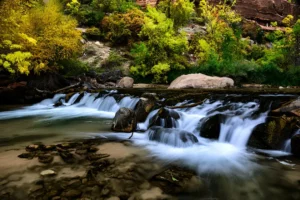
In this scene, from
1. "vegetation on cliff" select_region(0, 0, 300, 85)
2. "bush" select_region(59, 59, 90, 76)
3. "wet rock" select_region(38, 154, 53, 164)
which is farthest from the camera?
"bush" select_region(59, 59, 90, 76)

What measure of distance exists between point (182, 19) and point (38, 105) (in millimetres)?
15738

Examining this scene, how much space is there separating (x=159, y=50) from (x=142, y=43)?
1.94 metres

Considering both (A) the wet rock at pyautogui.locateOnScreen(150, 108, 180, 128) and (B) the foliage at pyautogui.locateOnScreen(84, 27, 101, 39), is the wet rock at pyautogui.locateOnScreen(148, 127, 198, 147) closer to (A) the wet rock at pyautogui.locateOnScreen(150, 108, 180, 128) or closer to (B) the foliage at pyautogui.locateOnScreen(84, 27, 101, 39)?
(A) the wet rock at pyautogui.locateOnScreen(150, 108, 180, 128)

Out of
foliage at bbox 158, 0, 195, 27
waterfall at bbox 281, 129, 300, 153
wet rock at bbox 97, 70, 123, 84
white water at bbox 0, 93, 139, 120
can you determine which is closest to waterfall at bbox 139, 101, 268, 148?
waterfall at bbox 281, 129, 300, 153

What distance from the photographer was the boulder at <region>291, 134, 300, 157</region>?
4602mm

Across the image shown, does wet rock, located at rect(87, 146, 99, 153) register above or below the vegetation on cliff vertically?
below

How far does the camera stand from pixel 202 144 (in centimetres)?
548

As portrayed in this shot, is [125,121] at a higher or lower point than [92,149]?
higher

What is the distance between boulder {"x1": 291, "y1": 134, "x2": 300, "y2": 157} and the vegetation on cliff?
8.82m

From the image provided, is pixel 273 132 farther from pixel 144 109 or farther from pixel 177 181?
pixel 144 109

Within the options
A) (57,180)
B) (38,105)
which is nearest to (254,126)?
(57,180)

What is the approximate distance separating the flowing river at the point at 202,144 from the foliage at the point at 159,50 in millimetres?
9367

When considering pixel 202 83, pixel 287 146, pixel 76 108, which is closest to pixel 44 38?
pixel 76 108

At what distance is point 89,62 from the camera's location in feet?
68.5
